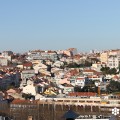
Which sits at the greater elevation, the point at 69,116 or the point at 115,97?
the point at 69,116

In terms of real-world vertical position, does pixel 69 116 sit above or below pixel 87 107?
above

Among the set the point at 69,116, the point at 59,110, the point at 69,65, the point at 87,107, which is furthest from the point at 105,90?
the point at 69,116

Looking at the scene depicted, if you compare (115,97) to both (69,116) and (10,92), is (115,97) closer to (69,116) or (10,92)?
(10,92)

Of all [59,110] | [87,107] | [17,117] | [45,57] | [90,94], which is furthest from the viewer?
[45,57]

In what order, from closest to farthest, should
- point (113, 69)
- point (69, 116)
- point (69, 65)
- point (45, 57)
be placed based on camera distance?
point (69, 116), point (113, 69), point (69, 65), point (45, 57)

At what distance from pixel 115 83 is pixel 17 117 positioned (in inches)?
484

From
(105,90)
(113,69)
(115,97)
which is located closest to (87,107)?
(115,97)

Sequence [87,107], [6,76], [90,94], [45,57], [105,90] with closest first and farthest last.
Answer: [87,107]
[90,94]
[105,90]
[6,76]
[45,57]

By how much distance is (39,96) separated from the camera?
26.1m

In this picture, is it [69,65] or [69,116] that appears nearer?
[69,116]

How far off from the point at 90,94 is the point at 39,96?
2.68 meters

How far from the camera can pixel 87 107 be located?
23.8m

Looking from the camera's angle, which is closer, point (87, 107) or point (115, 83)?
point (87, 107)

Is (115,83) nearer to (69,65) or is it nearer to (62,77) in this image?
(62,77)
